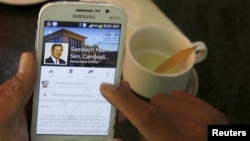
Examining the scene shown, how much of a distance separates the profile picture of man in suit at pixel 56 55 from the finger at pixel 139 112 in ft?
0.24

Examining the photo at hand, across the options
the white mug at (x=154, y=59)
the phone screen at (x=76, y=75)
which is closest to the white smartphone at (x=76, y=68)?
the phone screen at (x=76, y=75)

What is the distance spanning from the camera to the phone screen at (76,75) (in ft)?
2.24

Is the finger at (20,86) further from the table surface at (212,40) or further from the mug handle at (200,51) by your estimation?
the mug handle at (200,51)

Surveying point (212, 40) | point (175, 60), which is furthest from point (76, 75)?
point (212, 40)

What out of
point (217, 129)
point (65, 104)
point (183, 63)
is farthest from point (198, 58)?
point (65, 104)

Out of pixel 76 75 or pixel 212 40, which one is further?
pixel 212 40

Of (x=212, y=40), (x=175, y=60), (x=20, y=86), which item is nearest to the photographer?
(x=20, y=86)

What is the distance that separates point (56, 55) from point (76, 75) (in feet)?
0.13

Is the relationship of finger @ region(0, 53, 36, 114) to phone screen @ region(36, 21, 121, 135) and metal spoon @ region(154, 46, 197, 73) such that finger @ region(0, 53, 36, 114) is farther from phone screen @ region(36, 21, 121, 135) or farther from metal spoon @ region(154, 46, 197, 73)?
metal spoon @ region(154, 46, 197, 73)

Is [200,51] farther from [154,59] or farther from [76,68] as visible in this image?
[76,68]

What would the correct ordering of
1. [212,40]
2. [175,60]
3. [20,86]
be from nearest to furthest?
[20,86] < [175,60] < [212,40]

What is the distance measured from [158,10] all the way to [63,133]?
1.07 feet

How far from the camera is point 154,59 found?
2.90 ft

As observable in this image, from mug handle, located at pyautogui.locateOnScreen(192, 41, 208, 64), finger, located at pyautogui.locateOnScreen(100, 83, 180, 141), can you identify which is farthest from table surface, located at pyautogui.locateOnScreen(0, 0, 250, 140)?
finger, located at pyautogui.locateOnScreen(100, 83, 180, 141)
